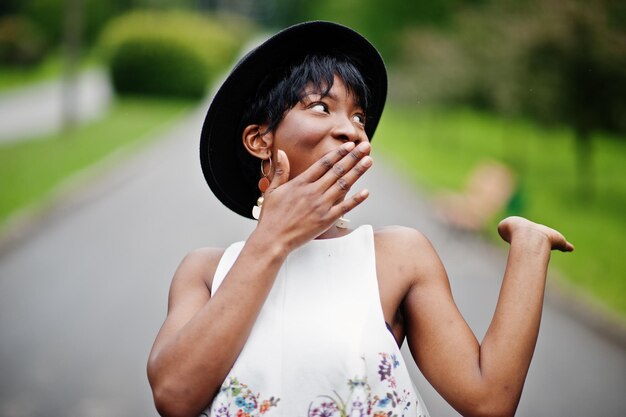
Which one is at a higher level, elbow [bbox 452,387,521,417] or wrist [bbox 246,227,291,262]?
wrist [bbox 246,227,291,262]

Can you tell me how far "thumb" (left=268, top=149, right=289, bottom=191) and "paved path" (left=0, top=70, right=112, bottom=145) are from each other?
1536 centimetres

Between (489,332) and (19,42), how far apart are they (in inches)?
1220

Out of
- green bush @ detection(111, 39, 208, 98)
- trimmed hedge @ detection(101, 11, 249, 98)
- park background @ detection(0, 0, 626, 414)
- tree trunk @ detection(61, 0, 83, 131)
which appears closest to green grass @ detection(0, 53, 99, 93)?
park background @ detection(0, 0, 626, 414)

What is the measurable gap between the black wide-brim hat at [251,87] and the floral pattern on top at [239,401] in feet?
1.80

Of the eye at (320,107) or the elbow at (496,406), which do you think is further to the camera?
the eye at (320,107)

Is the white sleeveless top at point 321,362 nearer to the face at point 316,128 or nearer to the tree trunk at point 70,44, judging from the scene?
the face at point 316,128

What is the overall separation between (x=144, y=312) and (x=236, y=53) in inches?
1717

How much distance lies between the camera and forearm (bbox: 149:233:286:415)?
140 cm

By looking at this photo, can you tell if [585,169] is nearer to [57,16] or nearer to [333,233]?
[333,233]

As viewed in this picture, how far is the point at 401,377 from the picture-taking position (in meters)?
1.46

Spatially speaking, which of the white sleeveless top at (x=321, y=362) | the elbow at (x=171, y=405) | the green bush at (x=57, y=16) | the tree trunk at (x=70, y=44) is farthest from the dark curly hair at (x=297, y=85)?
the green bush at (x=57, y=16)

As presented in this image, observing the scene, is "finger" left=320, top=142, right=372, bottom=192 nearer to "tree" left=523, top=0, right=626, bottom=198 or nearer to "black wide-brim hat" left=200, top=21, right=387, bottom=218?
"black wide-brim hat" left=200, top=21, right=387, bottom=218

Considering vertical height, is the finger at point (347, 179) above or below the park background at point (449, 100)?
below

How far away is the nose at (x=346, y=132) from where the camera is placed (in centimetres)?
153
